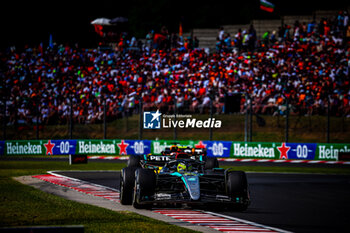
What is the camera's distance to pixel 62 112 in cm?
3219

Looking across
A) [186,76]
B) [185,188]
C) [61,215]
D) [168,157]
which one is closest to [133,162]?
[168,157]

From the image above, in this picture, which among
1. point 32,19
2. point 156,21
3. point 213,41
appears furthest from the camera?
point 156,21

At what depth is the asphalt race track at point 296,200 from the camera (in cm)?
1136

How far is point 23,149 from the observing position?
32000 millimetres

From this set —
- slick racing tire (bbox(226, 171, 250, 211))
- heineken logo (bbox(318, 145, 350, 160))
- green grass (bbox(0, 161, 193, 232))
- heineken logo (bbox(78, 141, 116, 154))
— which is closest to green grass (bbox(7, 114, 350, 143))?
heineken logo (bbox(78, 141, 116, 154))

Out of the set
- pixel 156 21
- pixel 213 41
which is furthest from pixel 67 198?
pixel 156 21

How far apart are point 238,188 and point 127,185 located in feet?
8.72

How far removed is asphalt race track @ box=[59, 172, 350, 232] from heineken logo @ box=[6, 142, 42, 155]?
32.8 ft

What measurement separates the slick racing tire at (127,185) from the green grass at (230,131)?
1608 centimetres

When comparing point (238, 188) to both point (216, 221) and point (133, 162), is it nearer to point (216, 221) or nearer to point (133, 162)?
point (216, 221)

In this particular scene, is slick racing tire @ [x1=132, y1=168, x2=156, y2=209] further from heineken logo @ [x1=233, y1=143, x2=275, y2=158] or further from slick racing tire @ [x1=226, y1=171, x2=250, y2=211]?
heineken logo @ [x1=233, y1=143, x2=275, y2=158]

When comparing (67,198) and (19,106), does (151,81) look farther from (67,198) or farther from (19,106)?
(67,198)

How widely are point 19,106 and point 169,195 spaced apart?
74.1ft

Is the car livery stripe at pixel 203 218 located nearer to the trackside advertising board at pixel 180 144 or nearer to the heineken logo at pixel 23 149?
the trackside advertising board at pixel 180 144
